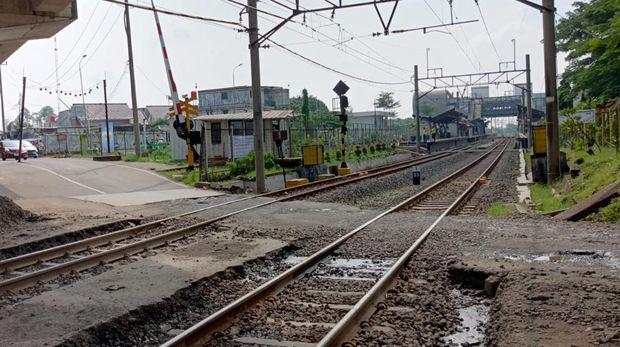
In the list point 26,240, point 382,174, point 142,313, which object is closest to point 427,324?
point 142,313

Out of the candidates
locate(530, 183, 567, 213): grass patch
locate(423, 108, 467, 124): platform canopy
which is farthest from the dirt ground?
locate(423, 108, 467, 124): platform canopy

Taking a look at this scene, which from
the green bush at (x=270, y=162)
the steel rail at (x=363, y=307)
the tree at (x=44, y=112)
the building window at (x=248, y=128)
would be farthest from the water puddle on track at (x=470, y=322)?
the tree at (x=44, y=112)

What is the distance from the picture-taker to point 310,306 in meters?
7.00

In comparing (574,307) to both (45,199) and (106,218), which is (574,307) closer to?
(106,218)

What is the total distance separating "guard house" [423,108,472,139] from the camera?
214 feet

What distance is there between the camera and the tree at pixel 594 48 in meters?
16.5

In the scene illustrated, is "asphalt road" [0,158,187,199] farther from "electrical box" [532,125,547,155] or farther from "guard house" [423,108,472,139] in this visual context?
"guard house" [423,108,472,139]

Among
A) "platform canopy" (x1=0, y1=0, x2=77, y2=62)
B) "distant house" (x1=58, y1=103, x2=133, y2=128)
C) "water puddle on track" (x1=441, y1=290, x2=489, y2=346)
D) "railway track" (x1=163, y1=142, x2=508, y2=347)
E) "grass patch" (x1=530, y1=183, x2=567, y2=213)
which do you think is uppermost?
"distant house" (x1=58, y1=103, x2=133, y2=128)

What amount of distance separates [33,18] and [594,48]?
1487cm

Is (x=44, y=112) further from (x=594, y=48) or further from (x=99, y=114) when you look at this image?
(x=594, y=48)

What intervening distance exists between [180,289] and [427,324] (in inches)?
118

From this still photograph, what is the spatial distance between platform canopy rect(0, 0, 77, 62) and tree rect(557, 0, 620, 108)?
13.9 meters

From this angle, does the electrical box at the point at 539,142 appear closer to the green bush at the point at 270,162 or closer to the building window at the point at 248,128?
the green bush at the point at 270,162

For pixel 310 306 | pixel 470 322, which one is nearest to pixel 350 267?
pixel 310 306
